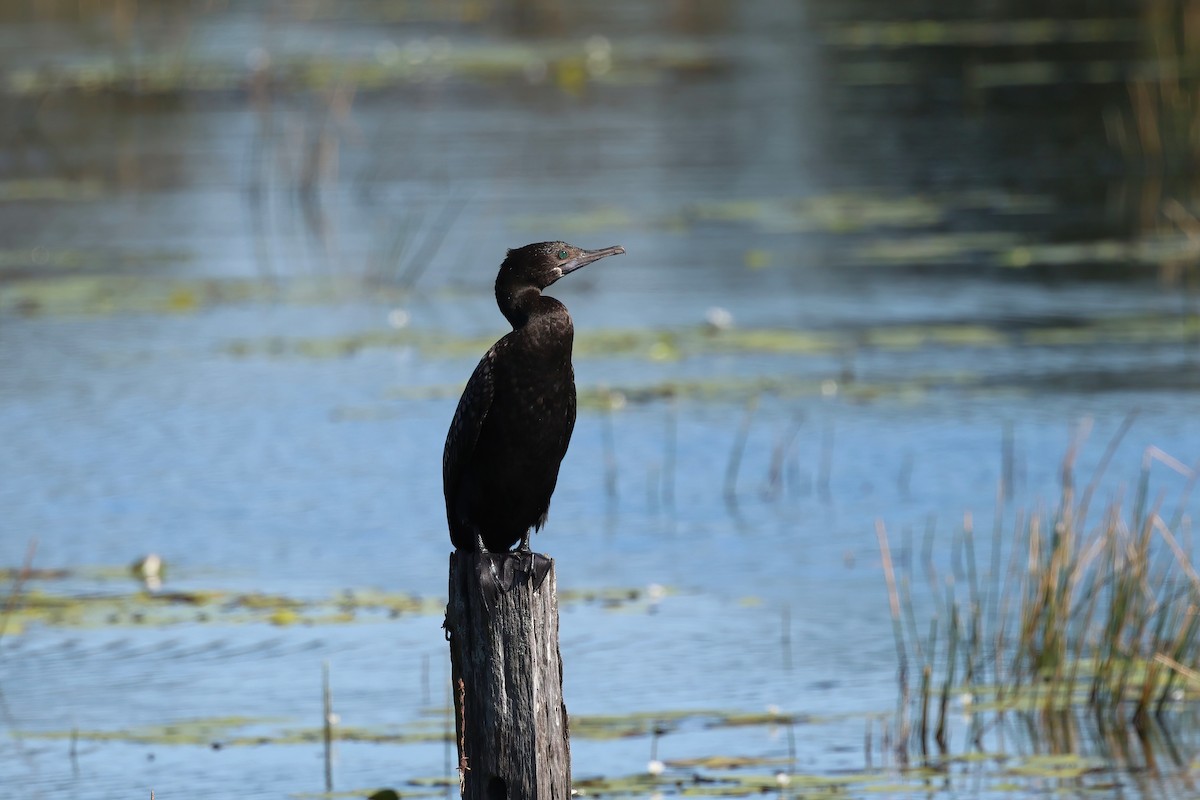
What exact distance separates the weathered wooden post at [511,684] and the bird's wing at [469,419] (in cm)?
47

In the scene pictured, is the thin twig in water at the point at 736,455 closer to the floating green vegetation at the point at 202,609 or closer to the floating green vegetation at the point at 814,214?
the floating green vegetation at the point at 202,609

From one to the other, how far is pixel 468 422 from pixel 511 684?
72 centimetres

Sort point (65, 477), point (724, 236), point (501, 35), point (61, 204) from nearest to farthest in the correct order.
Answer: point (65, 477)
point (724, 236)
point (61, 204)
point (501, 35)

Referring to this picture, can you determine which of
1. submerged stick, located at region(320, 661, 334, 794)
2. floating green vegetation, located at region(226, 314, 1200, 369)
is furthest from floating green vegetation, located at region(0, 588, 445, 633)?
floating green vegetation, located at region(226, 314, 1200, 369)

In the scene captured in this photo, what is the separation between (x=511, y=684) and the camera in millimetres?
4297

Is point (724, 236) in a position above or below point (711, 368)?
above

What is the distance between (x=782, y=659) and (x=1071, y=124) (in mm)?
12270

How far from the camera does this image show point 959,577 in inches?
299

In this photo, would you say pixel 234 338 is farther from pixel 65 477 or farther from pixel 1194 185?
pixel 1194 185

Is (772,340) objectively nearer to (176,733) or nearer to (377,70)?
(176,733)

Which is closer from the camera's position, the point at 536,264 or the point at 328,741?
the point at 536,264

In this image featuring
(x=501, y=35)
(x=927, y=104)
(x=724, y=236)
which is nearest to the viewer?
(x=724, y=236)

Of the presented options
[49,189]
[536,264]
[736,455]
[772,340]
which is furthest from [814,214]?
[536,264]

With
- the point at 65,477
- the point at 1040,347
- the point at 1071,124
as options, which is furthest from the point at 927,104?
the point at 65,477
